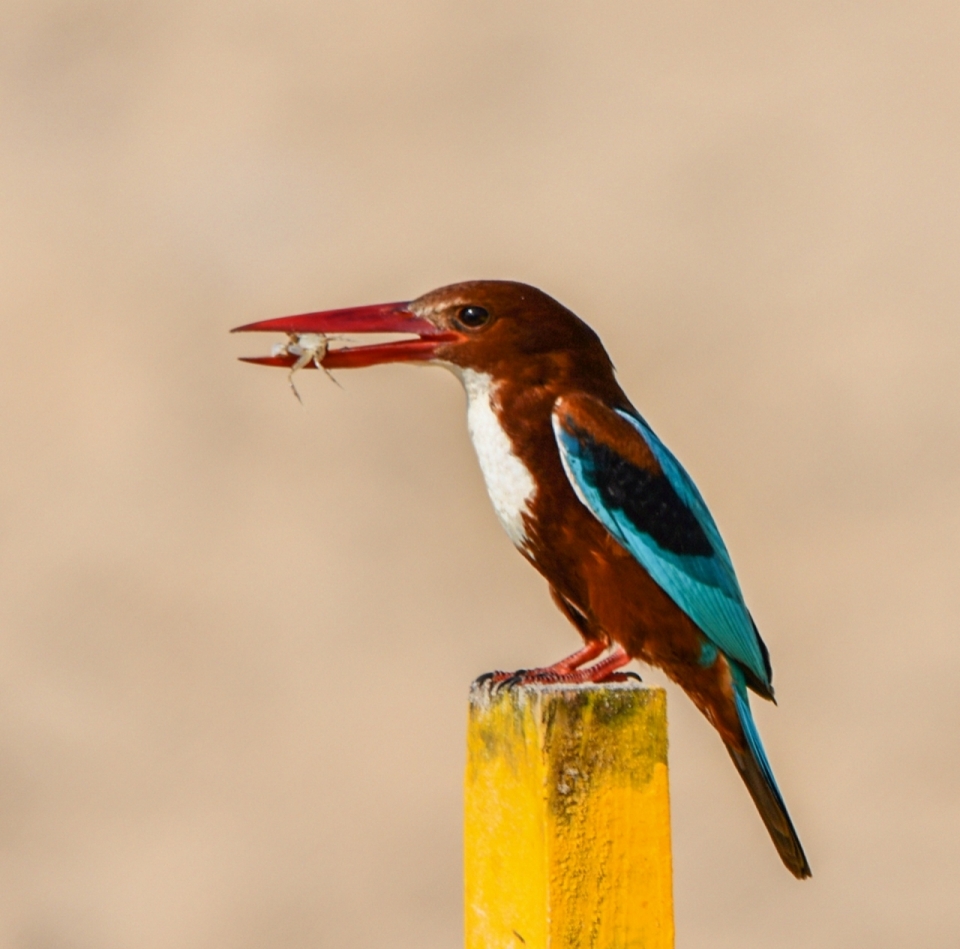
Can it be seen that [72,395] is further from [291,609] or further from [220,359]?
[291,609]

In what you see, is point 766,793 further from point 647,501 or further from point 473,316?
point 473,316

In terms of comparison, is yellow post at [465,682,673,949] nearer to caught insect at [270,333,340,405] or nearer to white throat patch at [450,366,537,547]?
white throat patch at [450,366,537,547]

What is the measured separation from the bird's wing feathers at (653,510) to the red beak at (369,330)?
0.80 feet

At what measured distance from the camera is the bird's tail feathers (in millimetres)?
3209

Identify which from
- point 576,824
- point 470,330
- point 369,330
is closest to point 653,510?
point 470,330

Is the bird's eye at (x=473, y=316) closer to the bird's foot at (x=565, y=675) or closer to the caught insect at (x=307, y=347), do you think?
the caught insect at (x=307, y=347)

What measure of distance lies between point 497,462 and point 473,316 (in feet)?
0.82

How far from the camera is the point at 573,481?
3273 mm

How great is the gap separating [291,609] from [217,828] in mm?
1808

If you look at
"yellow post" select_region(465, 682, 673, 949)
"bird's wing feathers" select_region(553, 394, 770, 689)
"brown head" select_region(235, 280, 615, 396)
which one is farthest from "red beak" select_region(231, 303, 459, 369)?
"yellow post" select_region(465, 682, 673, 949)

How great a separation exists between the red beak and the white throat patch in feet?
0.27

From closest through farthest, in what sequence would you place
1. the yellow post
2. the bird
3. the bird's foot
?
the yellow post, the bird's foot, the bird

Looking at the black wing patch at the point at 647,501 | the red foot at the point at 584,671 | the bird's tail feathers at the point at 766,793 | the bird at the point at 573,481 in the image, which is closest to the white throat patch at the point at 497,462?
the bird at the point at 573,481

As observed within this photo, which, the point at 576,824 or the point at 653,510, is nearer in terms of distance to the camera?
the point at 576,824
